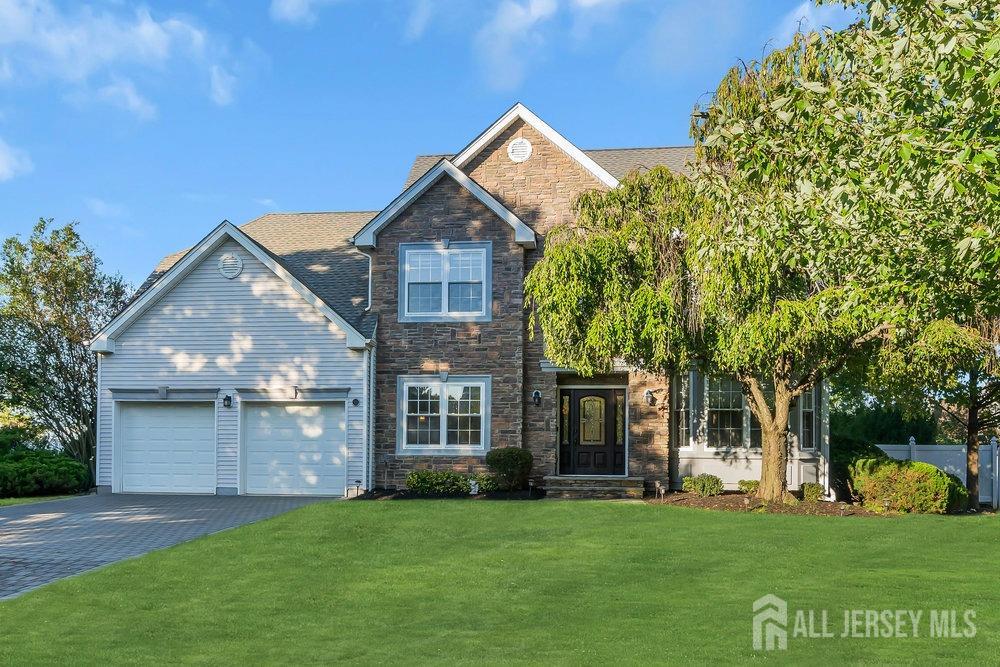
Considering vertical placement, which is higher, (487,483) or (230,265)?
(230,265)

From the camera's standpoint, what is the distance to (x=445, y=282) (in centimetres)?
2120

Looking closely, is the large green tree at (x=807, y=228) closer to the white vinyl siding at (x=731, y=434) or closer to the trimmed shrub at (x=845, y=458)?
the white vinyl siding at (x=731, y=434)

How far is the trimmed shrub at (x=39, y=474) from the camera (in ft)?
71.4

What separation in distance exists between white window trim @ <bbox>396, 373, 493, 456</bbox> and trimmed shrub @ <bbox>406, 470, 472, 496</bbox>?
607 mm

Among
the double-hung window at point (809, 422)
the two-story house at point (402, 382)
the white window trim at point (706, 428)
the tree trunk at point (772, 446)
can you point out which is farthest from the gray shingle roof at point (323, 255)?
the double-hung window at point (809, 422)

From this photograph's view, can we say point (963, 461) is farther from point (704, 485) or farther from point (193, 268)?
point (193, 268)

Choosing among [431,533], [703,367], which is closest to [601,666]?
[431,533]

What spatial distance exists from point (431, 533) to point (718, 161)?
8.42 meters

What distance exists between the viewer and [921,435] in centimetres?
2984

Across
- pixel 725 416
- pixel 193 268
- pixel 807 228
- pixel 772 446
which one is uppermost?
pixel 193 268

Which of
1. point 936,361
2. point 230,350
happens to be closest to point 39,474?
point 230,350

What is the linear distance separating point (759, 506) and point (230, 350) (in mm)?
12099

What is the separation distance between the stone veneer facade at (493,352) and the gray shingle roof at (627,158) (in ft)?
11.3

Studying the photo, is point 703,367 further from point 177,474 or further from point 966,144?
point 177,474
